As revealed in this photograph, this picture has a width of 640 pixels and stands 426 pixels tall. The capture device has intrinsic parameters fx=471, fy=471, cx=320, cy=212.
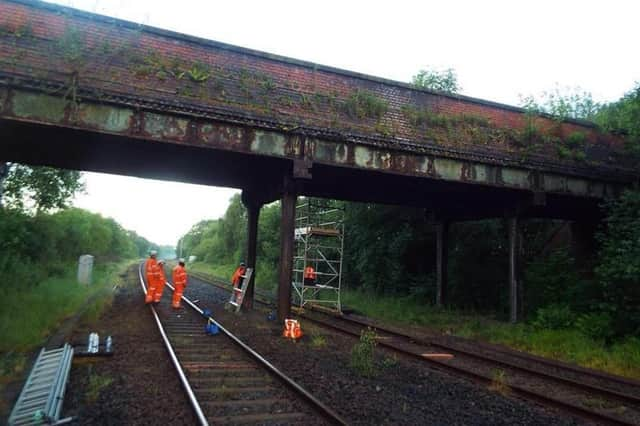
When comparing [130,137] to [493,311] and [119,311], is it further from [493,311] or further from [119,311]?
[493,311]

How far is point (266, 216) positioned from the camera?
121ft

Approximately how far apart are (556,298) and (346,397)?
11.1 meters

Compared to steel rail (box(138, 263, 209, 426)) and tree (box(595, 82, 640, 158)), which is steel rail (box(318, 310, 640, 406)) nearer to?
steel rail (box(138, 263, 209, 426))

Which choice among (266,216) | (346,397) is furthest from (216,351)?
(266,216)

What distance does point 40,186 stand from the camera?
23.2m

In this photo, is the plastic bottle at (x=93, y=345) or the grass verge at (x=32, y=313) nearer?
the grass verge at (x=32, y=313)

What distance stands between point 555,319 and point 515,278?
1819 millimetres

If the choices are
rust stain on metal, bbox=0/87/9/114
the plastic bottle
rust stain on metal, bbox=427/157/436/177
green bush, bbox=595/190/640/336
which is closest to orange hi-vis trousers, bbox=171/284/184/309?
the plastic bottle

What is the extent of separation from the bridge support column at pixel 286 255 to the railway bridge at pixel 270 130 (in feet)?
0.09

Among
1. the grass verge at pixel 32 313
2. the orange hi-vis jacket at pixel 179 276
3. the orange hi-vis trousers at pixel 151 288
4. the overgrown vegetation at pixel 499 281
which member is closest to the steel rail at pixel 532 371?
the overgrown vegetation at pixel 499 281

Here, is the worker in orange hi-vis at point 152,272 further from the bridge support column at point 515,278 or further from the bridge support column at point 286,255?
the bridge support column at point 515,278

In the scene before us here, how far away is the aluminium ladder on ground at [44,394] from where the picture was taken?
475cm

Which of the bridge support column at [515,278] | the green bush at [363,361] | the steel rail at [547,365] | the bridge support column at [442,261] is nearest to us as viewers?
the steel rail at [547,365]

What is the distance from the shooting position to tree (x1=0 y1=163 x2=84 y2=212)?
2214 centimetres
